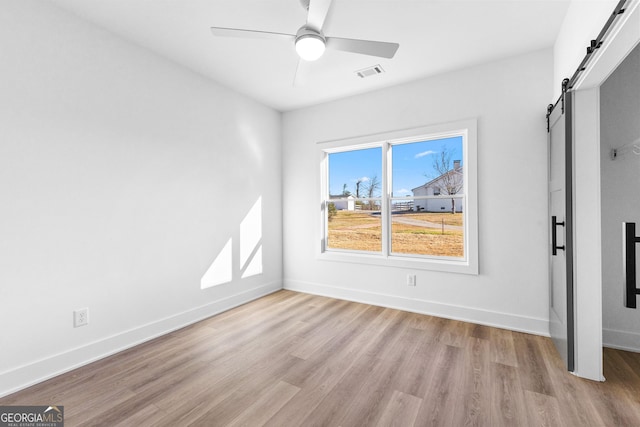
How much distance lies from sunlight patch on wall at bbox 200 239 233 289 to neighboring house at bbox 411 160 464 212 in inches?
96.4

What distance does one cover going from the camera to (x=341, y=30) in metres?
2.52

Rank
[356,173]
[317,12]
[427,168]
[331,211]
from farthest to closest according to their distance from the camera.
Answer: [331,211], [356,173], [427,168], [317,12]

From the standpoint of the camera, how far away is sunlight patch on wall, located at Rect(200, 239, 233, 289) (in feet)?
11.1

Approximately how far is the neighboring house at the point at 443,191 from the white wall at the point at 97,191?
2454 millimetres

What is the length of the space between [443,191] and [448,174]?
0.69 ft

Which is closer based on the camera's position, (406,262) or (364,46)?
(364,46)

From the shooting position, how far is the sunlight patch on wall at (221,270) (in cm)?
338

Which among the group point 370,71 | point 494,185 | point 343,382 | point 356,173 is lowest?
point 343,382

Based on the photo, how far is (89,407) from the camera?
1839 mm

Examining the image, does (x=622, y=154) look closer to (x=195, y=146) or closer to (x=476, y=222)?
(x=476, y=222)

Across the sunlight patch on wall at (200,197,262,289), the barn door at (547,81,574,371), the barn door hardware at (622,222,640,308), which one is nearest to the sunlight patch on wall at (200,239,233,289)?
→ the sunlight patch on wall at (200,197,262,289)

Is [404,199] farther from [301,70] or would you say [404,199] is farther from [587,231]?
[301,70]

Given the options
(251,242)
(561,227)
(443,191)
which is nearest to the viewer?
(561,227)

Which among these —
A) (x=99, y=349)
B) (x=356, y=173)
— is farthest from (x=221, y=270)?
(x=356, y=173)
